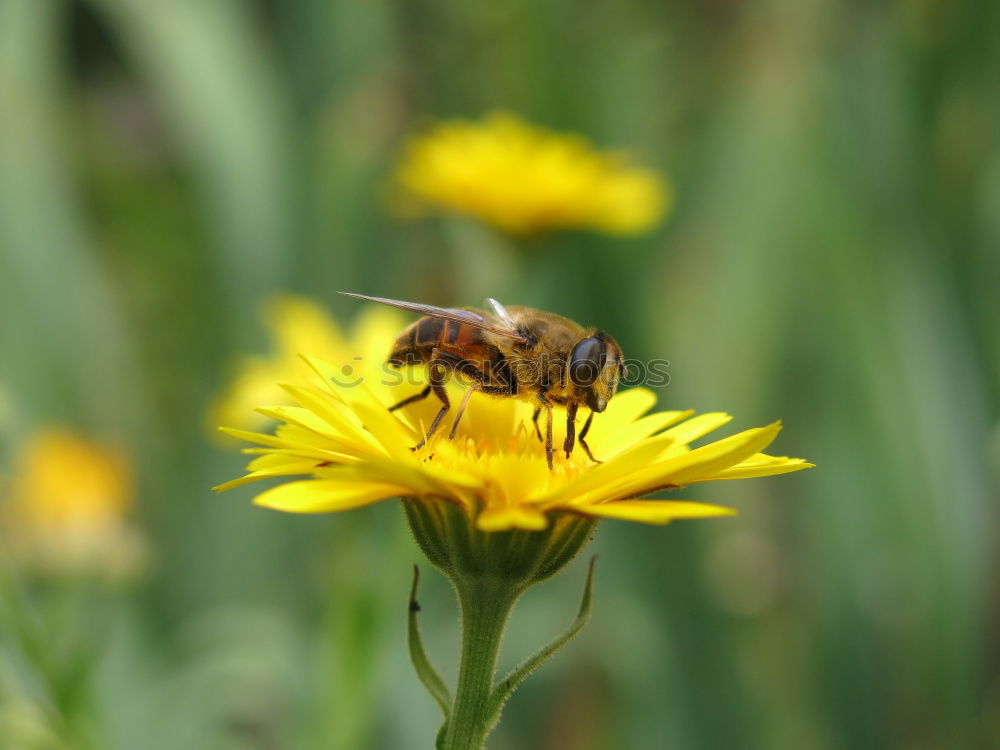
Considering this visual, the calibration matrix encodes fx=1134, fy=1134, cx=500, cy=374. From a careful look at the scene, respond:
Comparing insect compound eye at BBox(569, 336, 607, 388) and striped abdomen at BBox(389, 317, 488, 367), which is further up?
striped abdomen at BBox(389, 317, 488, 367)

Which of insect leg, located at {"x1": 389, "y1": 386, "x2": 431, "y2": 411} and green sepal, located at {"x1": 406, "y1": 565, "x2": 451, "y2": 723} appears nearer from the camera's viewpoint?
green sepal, located at {"x1": 406, "y1": 565, "x2": 451, "y2": 723}

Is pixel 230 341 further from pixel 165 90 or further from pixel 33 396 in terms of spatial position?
pixel 165 90

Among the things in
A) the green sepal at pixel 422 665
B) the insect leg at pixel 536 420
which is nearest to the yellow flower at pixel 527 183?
the insect leg at pixel 536 420

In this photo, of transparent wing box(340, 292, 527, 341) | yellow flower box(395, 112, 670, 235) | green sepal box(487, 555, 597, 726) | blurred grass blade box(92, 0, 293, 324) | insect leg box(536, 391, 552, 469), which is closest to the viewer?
green sepal box(487, 555, 597, 726)

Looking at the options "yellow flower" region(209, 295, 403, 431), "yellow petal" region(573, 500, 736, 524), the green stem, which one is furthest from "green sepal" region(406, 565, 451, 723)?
"yellow flower" region(209, 295, 403, 431)

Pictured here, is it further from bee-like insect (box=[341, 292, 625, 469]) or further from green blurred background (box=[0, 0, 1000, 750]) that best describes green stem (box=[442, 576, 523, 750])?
green blurred background (box=[0, 0, 1000, 750])

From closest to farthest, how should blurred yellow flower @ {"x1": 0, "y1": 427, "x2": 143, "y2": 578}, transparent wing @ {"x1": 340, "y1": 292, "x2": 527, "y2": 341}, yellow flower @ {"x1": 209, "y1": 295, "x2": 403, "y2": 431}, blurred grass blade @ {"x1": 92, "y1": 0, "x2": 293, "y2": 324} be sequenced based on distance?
transparent wing @ {"x1": 340, "y1": 292, "x2": 527, "y2": 341}, yellow flower @ {"x1": 209, "y1": 295, "x2": 403, "y2": 431}, blurred yellow flower @ {"x1": 0, "y1": 427, "x2": 143, "y2": 578}, blurred grass blade @ {"x1": 92, "y1": 0, "x2": 293, "y2": 324}
